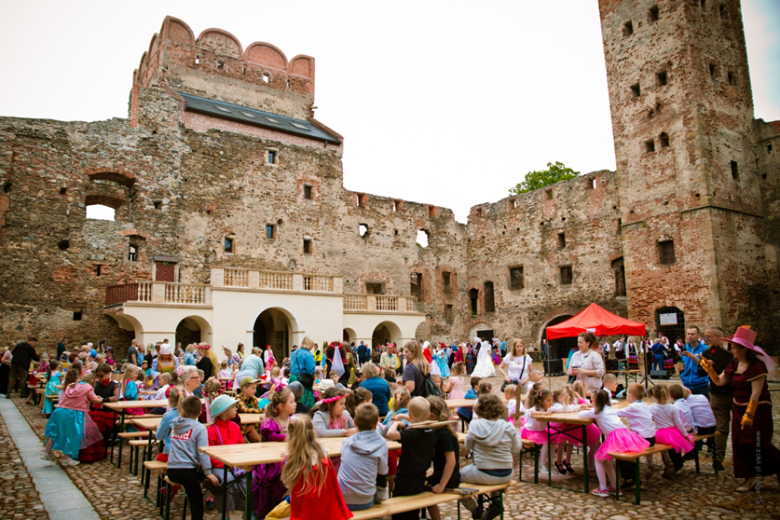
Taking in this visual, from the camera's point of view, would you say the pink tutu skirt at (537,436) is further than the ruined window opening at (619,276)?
No

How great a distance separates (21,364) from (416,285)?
18854 millimetres

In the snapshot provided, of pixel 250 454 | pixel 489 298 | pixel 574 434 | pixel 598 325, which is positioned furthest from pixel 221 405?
pixel 489 298

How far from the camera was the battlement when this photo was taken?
2679 centimetres

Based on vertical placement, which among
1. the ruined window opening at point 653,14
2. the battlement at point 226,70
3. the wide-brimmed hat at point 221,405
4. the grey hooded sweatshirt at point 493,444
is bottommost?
the grey hooded sweatshirt at point 493,444

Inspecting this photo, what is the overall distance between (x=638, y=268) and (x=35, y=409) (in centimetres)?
1982

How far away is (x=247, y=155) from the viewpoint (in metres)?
23.7

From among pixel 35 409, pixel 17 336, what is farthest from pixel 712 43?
pixel 17 336

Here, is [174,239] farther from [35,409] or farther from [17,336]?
[35,409]

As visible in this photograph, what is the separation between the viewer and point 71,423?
6980 mm

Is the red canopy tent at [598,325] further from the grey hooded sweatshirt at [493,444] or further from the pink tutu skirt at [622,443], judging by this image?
the grey hooded sweatshirt at [493,444]

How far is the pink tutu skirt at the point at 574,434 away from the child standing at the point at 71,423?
5.95 metres

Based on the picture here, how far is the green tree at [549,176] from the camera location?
3509 cm

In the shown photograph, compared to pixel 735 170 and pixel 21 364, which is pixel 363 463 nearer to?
pixel 21 364

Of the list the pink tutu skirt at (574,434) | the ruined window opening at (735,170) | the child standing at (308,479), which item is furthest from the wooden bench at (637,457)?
the ruined window opening at (735,170)
